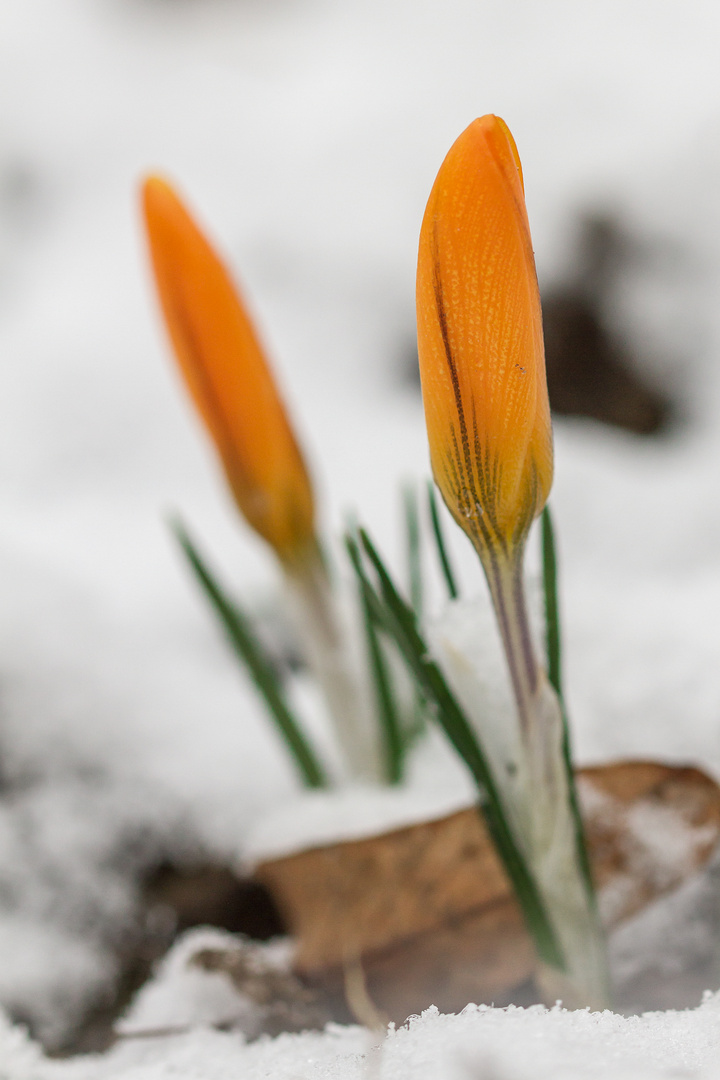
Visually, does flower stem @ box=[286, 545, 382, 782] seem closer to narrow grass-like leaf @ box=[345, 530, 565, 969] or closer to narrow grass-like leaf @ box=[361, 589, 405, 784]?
narrow grass-like leaf @ box=[361, 589, 405, 784]

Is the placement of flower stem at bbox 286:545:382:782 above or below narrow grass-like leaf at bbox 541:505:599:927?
below

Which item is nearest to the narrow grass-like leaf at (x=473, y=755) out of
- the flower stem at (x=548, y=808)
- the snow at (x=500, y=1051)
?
the flower stem at (x=548, y=808)

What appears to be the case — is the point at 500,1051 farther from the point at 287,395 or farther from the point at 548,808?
the point at 287,395

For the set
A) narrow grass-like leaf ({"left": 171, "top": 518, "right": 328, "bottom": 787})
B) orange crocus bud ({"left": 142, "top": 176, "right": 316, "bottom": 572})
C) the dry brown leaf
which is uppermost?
orange crocus bud ({"left": 142, "top": 176, "right": 316, "bottom": 572})

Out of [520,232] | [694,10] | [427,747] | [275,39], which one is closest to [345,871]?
[427,747]

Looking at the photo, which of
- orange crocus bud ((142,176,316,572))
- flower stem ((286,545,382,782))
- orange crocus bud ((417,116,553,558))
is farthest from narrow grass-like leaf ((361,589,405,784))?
orange crocus bud ((417,116,553,558))

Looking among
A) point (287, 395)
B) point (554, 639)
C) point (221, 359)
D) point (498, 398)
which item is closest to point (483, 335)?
point (498, 398)

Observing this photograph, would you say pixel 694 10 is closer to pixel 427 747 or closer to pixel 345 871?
pixel 427 747
